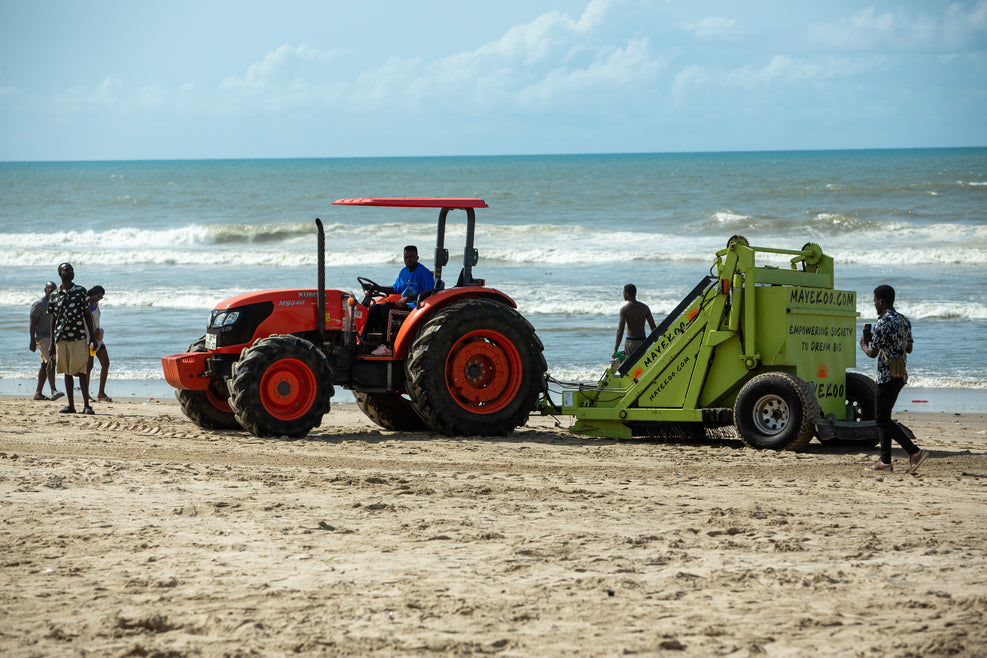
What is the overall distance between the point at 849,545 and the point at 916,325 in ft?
38.2

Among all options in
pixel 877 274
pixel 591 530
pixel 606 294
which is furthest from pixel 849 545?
pixel 877 274

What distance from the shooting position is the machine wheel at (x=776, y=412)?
26.3 ft

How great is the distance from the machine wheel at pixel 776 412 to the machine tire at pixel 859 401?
1.69 ft

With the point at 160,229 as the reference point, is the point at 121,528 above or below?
below

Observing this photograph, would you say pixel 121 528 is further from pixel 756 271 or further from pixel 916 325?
pixel 916 325

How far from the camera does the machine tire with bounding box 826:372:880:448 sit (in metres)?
8.54

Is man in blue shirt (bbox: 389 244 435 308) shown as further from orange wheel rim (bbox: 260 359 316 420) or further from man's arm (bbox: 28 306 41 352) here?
man's arm (bbox: 28 306 41 352)

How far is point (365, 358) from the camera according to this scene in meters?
9.07

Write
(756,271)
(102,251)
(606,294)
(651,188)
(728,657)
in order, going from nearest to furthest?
(728,657)
(756,271)
(606,294)
(102,251)
(651,188)

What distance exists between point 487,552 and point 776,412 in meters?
3.70

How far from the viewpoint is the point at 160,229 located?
3862 cm

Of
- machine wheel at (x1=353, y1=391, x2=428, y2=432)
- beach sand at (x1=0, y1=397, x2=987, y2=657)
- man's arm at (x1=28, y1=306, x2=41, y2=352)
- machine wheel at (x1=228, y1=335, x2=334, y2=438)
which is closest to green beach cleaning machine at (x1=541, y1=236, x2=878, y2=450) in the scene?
beach sand at (x1=0, y1=397, x2=987, y2=657)

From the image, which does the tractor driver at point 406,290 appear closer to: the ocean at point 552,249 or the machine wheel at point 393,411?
the machine wheel at point 393,411

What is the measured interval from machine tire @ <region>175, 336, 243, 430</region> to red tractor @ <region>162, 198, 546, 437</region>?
0.01m
